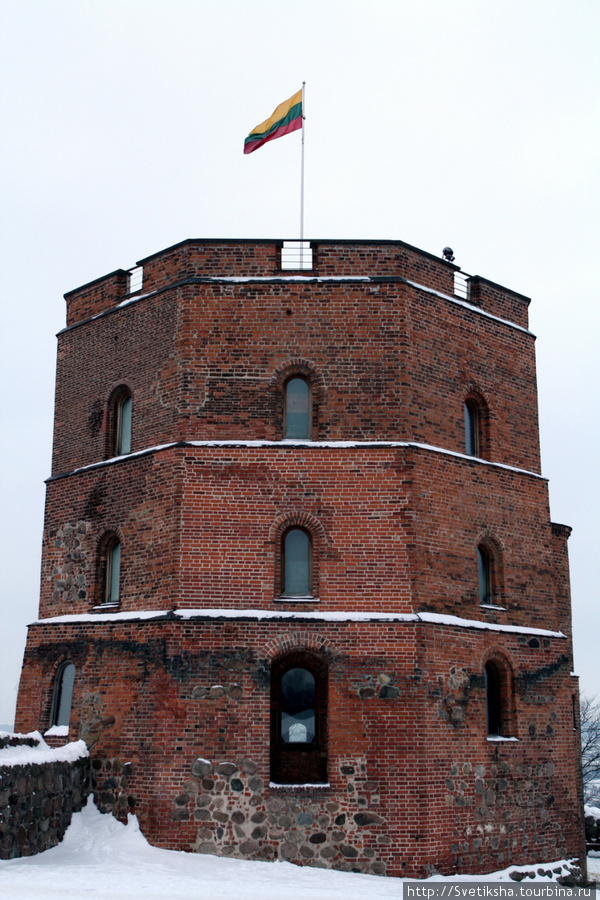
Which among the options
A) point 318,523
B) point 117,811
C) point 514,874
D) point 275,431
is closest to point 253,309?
point 275,431

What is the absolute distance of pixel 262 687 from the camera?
14.6m

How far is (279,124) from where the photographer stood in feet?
57.5

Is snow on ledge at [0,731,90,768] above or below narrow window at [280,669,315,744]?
below

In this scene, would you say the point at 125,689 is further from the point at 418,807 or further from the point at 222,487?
the point at 418,807

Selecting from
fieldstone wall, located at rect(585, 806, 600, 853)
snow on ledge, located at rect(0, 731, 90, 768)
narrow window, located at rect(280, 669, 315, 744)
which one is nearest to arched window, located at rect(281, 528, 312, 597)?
narrow window, located at rect(280, 669, 315, 744)

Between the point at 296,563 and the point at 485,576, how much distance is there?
351 centimetres

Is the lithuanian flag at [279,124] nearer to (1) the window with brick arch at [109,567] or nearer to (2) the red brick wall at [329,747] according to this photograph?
(1) the window with brick arch at [109,567]

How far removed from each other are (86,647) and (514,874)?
24.6 feet

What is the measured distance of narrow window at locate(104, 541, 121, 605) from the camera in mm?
16547

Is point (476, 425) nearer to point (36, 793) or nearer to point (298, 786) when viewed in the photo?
point (298, 786)

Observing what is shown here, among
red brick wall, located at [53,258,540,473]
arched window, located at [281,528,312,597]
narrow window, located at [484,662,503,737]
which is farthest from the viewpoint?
narrow window, located at [484,662,503,737]

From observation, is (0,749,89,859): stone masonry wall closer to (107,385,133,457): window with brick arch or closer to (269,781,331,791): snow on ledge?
(269,781,331,791): snow on ledge

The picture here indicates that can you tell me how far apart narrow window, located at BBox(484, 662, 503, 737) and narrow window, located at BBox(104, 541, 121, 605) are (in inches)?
245

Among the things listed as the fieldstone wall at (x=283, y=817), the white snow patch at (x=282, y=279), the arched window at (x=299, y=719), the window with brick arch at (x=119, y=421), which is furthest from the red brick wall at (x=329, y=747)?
the white snow patch at (x=282, y=279)
